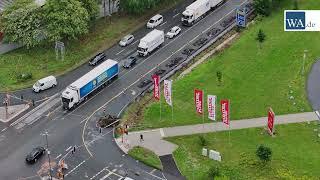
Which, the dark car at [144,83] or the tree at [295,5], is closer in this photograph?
the dark car at [144,83]

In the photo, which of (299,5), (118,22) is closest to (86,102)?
(118,22)

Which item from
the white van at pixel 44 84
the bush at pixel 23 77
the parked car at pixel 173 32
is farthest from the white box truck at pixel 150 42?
the bush at pixel 23 77

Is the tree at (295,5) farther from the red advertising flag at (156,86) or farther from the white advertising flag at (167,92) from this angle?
the white advertising flag at (167,92)

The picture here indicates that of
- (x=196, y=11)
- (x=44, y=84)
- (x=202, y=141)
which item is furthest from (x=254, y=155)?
(x=196, y=11)

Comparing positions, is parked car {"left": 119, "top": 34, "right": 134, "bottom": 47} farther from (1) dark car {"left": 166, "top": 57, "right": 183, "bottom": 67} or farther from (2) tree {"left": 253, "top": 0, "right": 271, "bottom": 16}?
(2) tree {"left": 253, "top": 0, "right": 271, "bottom": 16}

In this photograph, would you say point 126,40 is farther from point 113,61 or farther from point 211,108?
point 211,108

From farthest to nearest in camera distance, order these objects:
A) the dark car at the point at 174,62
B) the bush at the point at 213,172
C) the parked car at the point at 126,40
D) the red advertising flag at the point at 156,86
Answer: the parked car at the point at 126,40 → the dark car at the point at 174,62 → the red advertising flag at the point at 156,86 → the bush at the point at 213,172

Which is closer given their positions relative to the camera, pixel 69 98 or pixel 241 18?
pixel 69 98
